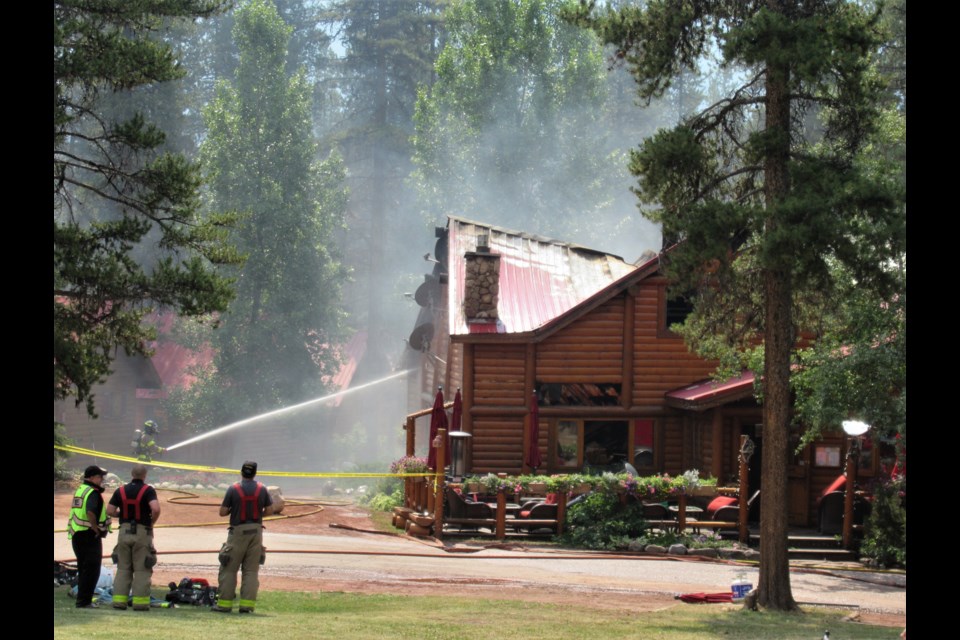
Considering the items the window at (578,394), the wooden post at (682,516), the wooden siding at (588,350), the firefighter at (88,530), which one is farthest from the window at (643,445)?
the firefighter at (88,530)

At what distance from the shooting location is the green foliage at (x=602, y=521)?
24016 millimetres

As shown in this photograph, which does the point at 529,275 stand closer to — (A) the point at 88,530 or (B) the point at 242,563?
(B) the point at 242,563

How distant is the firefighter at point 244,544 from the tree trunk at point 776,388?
7.04 m

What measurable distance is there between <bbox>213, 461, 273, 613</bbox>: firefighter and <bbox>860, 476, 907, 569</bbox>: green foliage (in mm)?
12645

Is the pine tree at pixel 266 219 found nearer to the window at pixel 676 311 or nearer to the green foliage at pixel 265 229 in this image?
the green foliage at pixel 265 229

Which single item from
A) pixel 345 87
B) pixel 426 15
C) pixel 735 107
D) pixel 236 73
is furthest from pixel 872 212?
pixel 345 87

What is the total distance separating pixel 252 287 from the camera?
59750 mm

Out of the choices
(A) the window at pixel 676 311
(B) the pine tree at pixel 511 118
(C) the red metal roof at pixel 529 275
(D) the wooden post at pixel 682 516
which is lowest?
(D) the wooden post at pixel 682 516

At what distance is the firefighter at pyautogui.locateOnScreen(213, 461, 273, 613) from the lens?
49.4 feet

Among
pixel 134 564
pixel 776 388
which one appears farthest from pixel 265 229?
pixel 134 564

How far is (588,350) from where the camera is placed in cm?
2933

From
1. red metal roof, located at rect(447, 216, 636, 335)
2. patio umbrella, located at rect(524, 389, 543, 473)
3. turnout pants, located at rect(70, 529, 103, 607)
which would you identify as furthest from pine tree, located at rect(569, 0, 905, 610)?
red metal roof, located at rect(447, 216, 636, 335)

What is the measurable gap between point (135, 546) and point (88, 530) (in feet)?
1.96

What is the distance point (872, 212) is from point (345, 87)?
247ft
